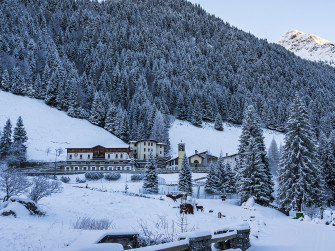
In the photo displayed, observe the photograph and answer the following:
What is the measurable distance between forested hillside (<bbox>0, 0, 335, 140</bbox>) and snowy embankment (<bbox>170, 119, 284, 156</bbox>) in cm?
621

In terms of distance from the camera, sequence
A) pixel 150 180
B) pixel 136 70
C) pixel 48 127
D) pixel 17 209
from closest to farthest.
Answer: pixel 17 209 < pixel 150 180 < pixel 48 127 < pixel 136 70

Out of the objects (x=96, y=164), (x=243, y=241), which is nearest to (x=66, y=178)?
(x=96, y=164)

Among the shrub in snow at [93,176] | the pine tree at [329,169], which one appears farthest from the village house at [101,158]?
the pine tree at [329,169]

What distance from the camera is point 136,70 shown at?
437 feet

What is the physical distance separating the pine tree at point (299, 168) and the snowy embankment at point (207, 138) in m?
49.2

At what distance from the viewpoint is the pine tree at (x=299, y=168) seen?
105 feet

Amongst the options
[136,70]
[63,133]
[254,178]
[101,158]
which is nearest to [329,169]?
[254,178]

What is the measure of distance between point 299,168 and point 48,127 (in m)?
69.4

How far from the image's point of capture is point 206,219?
23922 mm

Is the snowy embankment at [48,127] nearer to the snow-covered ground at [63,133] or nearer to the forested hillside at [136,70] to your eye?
the snow-covered ground at [63,133]

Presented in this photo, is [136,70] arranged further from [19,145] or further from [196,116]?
[19,145]

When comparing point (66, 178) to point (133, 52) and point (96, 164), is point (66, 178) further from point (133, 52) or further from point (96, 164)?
point (133, 52)

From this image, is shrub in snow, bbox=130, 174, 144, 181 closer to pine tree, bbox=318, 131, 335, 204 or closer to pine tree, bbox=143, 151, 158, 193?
pine tree, bbox=143, 151, 158, 193

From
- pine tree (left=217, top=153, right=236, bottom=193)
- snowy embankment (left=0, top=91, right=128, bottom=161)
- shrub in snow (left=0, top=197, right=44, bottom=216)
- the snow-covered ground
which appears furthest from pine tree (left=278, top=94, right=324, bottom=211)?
snowy embankment (left=0, top=91, right=128, bottom=161)
